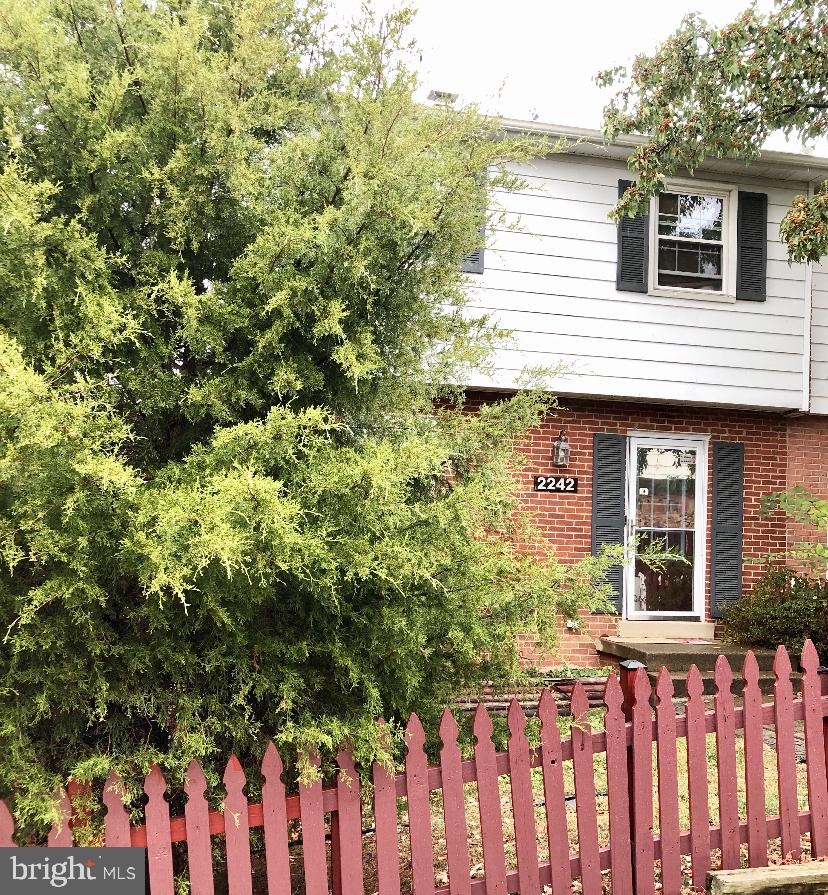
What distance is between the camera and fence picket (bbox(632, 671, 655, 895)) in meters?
4.07

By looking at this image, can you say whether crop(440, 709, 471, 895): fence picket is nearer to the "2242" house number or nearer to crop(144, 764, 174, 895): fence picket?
crop(144, 764, 174, 895): fence picket

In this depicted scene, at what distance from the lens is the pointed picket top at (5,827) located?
112 inches

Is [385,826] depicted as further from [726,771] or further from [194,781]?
[726,771]

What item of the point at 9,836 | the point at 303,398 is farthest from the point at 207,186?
the point at 9,836

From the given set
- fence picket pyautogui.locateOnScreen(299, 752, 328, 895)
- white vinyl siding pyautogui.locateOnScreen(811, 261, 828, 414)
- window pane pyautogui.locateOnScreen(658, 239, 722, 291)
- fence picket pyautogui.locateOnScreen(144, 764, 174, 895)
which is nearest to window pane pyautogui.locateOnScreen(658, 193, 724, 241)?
window pane pyautogui.locateOnScreen(658, 239, 722, 291)

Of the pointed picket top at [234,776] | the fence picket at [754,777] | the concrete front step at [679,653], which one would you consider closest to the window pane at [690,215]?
the concrete front step at [679,653]

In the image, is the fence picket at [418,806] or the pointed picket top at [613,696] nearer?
the fence picket at [418,806]

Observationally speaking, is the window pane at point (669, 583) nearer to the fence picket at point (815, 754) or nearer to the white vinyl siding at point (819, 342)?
the white vinyl siding at point (819, 342)

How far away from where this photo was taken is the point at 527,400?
13.7ft

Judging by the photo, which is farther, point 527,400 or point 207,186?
point 527,400

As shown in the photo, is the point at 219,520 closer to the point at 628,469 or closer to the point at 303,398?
the point at 303,398

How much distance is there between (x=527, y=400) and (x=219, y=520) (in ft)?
6.91

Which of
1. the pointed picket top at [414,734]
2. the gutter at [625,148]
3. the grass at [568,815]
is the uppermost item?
the gutter at [625,148]

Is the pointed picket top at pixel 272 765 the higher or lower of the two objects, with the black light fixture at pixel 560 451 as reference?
lower
